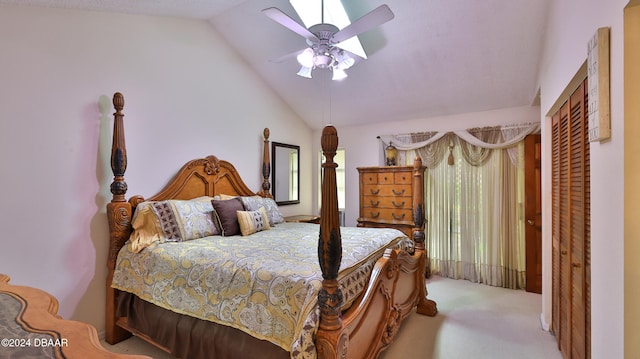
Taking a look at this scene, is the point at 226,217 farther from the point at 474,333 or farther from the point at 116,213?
the point at 474,333

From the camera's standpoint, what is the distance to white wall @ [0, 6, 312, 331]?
2105mm

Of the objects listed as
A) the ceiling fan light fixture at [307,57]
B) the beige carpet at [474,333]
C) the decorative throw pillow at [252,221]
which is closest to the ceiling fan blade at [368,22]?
the ceiling fan light fixture at [307,57]

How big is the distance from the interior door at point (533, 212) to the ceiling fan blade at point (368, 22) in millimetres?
2515

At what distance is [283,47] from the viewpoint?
342 cm

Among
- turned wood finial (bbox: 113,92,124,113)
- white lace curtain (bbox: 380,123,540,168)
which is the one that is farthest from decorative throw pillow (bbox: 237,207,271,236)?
white lace curtain (bbox: 380,123,540,168)

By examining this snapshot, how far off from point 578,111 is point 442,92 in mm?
2003

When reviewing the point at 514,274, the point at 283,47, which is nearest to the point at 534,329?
the point at 514,274

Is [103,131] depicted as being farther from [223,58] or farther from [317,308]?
[317,308]

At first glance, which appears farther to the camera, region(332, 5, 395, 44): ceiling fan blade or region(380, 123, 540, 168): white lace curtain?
region(380, 123, 540, 168): white lace curtain

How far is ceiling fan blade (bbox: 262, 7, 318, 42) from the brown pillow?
169cm

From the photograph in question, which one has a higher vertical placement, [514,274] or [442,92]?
[442,92]

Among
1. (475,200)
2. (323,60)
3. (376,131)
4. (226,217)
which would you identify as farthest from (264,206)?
(475,200)

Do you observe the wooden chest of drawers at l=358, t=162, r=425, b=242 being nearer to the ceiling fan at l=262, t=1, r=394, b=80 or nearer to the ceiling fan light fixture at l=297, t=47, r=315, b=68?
the ceiling fan at l=262, t=1, r=394, b=80

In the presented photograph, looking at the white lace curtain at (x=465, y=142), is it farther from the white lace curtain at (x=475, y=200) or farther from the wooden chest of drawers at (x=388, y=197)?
the wooden chest of drawers at (x=388, y=197)
